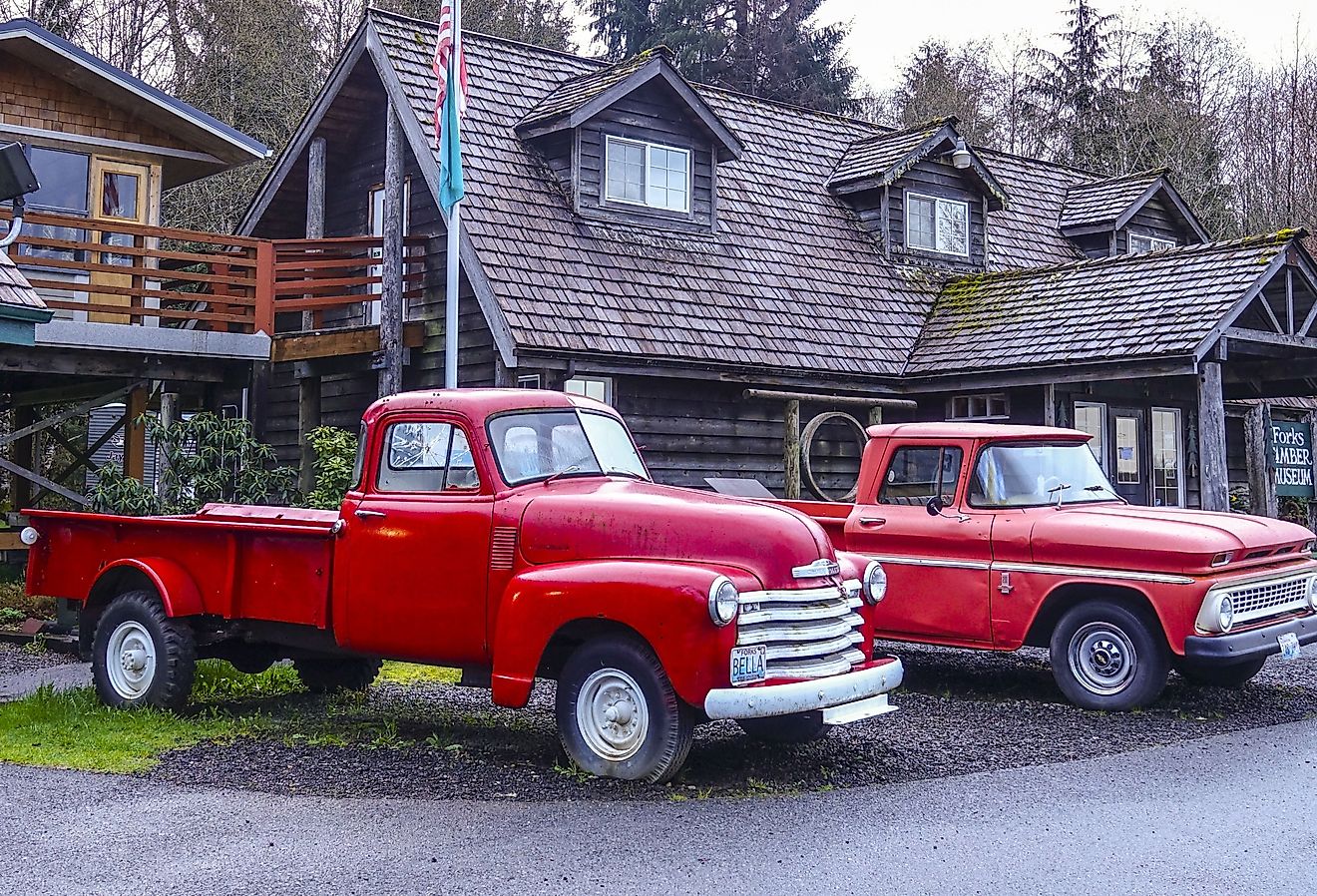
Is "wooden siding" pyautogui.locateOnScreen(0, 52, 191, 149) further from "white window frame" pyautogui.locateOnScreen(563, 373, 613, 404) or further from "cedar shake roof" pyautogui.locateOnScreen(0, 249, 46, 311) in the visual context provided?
"cedar shake roof" pyautogui.locateOnScreen(0, 249, 46, 311)

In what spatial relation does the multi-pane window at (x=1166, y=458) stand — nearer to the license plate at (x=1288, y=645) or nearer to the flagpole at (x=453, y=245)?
the license plate at (x=1288, y=645)

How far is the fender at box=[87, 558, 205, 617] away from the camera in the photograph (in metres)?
8.57

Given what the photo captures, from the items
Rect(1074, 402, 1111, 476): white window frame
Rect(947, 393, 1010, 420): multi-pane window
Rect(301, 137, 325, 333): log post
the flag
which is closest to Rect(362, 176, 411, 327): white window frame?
Rect(301, 137, 325, 333): log post

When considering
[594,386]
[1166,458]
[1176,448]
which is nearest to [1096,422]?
[1166,458]

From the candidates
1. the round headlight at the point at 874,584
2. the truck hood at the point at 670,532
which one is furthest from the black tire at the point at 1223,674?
the truck hood at the point at 670,532

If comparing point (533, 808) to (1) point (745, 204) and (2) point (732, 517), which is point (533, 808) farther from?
(1) point (745, 204)

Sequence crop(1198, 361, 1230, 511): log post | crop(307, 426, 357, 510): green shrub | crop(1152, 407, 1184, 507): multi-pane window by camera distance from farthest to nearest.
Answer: crop(1152, 407, 1184, 507): multi-pane window < crop(1198, 361, 1230, 511): log post < crop(307, 426, 357, 510): green shrub

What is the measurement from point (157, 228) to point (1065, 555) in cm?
1154

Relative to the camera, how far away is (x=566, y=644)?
7285 millimetres

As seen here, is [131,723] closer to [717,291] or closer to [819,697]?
[819,697]

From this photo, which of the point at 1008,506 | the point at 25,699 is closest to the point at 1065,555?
the point at 1008,506

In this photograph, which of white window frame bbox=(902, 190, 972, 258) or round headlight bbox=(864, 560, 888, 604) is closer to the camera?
round headlight bbox=(864, 560, 888, 604)

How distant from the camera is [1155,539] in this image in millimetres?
8844

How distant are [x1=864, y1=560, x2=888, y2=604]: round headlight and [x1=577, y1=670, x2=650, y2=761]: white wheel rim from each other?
5.32 feet
